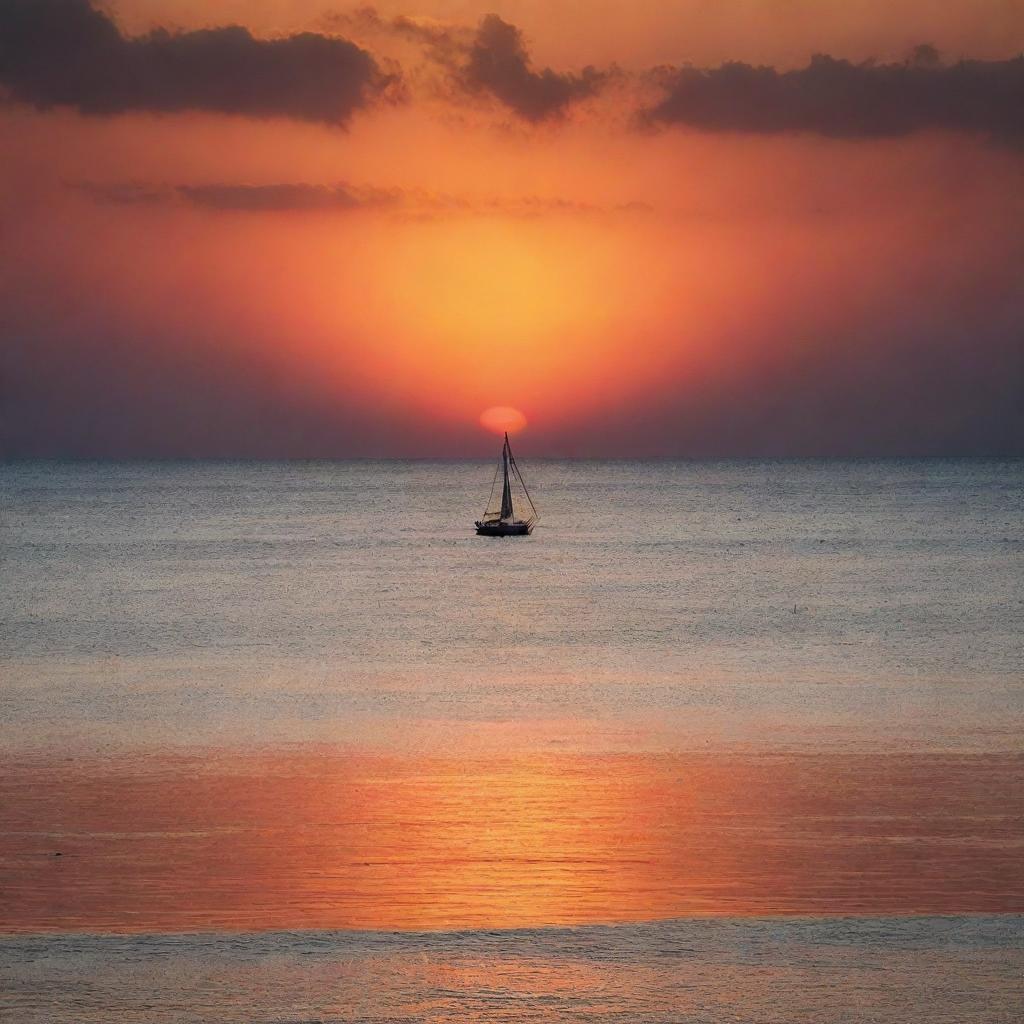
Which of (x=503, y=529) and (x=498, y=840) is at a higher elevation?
(x=498, y=840)

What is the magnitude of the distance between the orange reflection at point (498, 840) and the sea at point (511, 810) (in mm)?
58

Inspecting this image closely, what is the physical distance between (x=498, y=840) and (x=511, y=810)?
1639mm

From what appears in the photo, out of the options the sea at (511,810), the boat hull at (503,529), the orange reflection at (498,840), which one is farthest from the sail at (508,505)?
the orange reflection at (498,840)

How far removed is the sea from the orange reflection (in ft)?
0.19

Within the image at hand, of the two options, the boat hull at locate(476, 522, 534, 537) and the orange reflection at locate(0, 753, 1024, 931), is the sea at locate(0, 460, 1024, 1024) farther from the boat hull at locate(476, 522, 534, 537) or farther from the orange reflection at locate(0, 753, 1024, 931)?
the boat hull at locate(476, 522, 534, 537)

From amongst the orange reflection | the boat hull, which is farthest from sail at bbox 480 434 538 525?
the orange reflection

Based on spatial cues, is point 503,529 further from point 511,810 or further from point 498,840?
point 498,840

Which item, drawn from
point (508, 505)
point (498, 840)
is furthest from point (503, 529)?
point (498, 840)

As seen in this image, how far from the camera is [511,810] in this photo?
52.3 ft

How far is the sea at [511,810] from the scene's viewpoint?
8.05 m

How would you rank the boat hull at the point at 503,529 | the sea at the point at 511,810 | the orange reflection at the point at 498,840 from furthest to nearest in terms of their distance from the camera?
the boat hull at the point at 503,529, the orange reflection at the point at 498,840, the sea at the point at 511,810

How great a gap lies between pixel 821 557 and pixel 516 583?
72.5 feet

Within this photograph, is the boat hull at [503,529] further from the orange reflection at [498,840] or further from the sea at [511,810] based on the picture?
the orange reflection at [498,840]

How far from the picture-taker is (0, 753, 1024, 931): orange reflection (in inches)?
476
